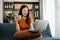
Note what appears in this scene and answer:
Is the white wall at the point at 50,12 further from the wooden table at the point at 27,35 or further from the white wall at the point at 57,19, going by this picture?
the wooden table at the point at 27,35

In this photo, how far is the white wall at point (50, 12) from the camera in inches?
163

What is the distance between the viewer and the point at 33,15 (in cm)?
456

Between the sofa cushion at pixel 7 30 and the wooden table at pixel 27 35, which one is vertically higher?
the wooden table at pixel 27 35

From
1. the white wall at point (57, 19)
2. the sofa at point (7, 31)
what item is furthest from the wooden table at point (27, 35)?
the white wall at point (57, 19)

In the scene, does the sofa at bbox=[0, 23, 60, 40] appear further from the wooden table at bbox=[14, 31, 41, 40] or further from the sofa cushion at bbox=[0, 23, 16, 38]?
the wooden table at bbox=[14, 31, 41, 40]

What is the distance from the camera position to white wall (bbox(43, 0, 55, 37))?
414 centimetres

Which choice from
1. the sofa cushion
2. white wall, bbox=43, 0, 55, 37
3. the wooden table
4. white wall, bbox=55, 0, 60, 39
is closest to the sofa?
the sofa cushion

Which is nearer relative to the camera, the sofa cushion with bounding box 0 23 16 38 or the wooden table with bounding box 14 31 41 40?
the wooden table with bounding box 14 31 41 40

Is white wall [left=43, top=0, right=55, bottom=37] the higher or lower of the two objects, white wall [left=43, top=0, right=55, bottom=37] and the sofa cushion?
the higher

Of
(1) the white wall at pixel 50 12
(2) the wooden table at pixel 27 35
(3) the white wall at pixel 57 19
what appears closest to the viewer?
(2) the wooden table at pixel 27 35

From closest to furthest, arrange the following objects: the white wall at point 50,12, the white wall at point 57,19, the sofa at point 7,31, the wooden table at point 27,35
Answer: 1. the wooden table at point 27,35
2. the sofa at point 7,31
3. the white wall at point 57,19
4. the white wall at point 50,12

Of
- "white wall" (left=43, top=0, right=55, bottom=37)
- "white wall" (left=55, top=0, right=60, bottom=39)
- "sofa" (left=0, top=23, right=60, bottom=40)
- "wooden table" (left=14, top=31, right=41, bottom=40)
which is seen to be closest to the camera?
"wooden table" (left=14, top=31, right=41, bottom=40)

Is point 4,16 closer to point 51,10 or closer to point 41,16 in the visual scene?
point 41,16

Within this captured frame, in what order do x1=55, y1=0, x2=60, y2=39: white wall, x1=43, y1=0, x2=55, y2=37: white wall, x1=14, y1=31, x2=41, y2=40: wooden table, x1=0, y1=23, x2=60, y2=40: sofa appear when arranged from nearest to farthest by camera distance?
x1=14, y1=31, x2=41, y2=40: wooden table < x1=0, y1=23, x2=60, y2=40: sofa < x1=55, y1=0, x2=60, y2=39: white wall < x1=43, y1=0, x2=55, y2=37: white wall
